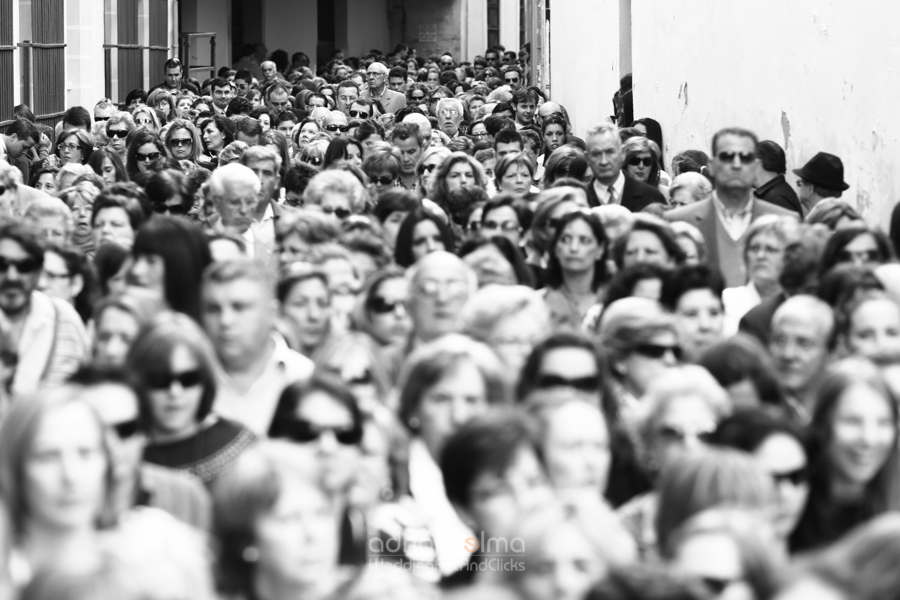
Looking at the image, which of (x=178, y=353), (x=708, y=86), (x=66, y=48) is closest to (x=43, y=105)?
(x=66, y=48)

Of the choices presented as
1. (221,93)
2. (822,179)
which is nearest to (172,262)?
(822,179)

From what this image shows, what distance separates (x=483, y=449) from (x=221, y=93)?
1679 cm

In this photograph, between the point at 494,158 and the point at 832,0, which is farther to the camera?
the point at 494,158

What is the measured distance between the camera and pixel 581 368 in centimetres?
548

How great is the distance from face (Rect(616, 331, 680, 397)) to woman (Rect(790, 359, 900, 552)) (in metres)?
0.98

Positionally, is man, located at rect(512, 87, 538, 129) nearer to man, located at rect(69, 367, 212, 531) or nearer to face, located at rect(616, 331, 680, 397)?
face, located at rect(616, 331, 680, 397)

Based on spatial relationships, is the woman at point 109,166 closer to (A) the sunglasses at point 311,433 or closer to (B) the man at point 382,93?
(A) the sunglasses at point 311,433

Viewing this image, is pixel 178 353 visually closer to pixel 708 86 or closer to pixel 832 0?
pixel 832 0

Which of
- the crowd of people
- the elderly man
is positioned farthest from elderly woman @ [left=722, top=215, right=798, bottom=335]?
the elderly man

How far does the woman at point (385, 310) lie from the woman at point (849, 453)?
2084 mm

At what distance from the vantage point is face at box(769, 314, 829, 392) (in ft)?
19.9

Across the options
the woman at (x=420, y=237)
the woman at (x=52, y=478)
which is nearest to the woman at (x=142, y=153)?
the woman at (x=420, y=237)

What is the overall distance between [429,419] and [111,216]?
3715mm

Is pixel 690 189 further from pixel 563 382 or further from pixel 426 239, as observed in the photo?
pixel 563 382
